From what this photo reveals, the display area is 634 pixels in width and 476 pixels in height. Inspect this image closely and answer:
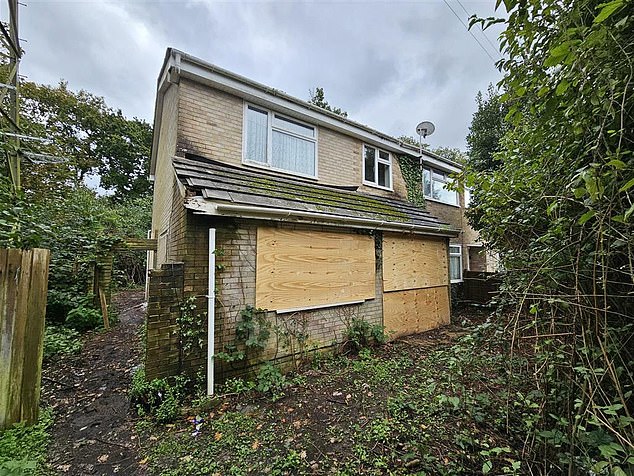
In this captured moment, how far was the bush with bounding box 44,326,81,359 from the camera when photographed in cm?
557

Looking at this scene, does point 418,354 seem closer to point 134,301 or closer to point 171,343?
point 171,343

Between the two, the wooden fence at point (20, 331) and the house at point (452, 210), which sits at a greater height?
the house at point (452, 210)

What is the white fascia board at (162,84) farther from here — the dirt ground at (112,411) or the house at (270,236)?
the dirt ground at (112,411)

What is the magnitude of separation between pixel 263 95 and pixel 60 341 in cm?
727

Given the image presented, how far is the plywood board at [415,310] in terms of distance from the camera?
6.59m

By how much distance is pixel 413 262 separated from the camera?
7238 mm

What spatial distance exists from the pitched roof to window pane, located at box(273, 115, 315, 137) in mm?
1432

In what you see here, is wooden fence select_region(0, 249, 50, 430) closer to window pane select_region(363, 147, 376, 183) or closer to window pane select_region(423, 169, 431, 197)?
window pane select_region(363, 147, 376, 183)

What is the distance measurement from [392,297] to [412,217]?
280cm

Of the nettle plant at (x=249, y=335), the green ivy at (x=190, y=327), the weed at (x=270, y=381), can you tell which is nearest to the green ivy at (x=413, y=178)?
the nettle plant at (x=249, y=335)

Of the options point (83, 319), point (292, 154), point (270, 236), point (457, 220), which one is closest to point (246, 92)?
point (292, 154)

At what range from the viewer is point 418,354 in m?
5.64

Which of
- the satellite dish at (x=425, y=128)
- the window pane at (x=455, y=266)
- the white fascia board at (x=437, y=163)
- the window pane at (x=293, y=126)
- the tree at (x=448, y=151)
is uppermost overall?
the tree at (x=448, y=151)

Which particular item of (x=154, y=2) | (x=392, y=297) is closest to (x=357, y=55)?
(x=154, y=2)
